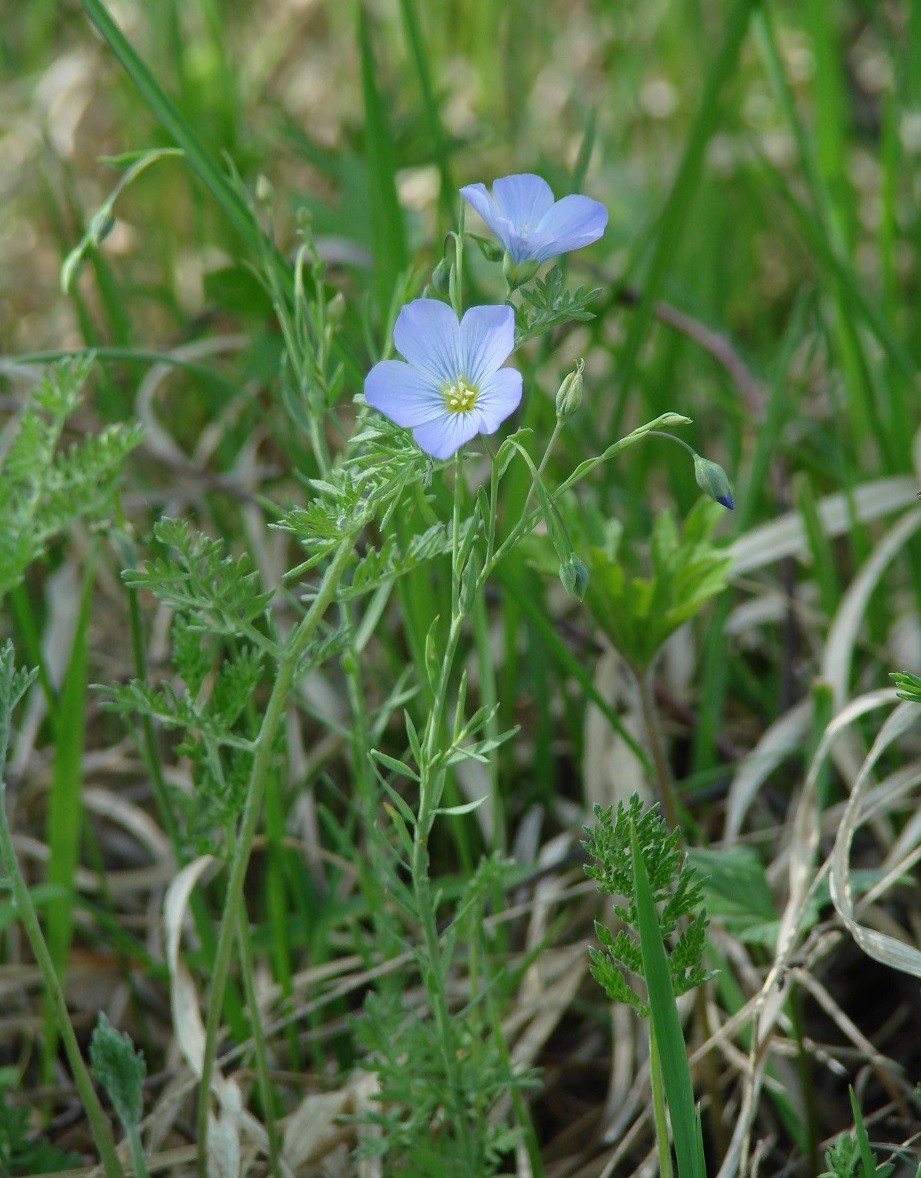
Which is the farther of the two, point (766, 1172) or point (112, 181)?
point (112, 181)

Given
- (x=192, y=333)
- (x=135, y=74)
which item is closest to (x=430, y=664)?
(x=135, y=74)

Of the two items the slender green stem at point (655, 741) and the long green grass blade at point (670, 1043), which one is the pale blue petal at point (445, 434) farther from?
the slender green stem at point (655, 741)

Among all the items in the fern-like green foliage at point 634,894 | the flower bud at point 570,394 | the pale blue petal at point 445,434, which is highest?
the flower bud at point 570,394

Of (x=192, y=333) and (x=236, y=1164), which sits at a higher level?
(x=192, y=333)

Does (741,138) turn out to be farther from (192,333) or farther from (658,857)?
(658,857)

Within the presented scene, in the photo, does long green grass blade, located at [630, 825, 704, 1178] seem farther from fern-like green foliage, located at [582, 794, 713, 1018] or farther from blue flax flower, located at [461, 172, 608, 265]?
blue flax flower, located at [461, 172, 608, 265]

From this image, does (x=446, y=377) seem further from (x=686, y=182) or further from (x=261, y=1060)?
(x=686, y=182)

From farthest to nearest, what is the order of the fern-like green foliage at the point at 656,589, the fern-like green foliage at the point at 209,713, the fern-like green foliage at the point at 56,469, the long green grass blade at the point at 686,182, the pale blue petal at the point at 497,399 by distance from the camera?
the long green grass blade at the point at 686,182
the fern-like green foliage at the point at 656,589
the fern-like green foliage at the point at 56,469
the fern-like green foliage at the point at 209,713
the pale blue petal at the point at 497,399

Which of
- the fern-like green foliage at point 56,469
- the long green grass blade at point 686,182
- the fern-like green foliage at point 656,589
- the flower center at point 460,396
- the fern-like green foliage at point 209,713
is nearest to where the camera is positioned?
the flower center at point 460,396

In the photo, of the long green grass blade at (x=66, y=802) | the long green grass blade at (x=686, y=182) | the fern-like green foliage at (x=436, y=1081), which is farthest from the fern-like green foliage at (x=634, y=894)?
the long green grass blade at (x=686, y=182)
